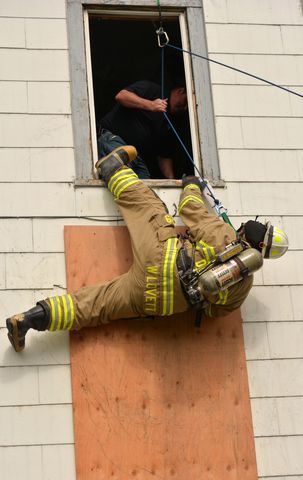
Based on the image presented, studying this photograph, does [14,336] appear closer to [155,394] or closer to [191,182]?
[155,394]

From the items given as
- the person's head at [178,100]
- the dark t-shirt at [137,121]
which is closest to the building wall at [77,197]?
the person's head at [178,100]

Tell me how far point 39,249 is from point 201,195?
135 centimetres

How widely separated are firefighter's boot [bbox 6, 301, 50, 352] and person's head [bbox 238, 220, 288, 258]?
1562mm

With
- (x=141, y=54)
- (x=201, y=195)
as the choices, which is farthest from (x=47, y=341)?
(x=141, y=54)

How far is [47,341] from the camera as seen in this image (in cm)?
761

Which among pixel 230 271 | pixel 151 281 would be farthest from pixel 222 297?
pixel 151 281

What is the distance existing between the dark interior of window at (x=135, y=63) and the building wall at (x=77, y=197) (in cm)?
67

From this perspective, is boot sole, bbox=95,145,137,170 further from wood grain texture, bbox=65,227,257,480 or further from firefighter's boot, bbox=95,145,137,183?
wood grain texture, bbox=65,227,257,480

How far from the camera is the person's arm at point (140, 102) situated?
875 centimetres

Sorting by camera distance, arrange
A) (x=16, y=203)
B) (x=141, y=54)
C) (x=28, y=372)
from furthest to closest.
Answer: (x=141, y=54)
(x=16, y=203)
(x=28, y=372)

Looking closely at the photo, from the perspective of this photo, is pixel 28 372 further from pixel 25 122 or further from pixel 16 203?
pixel 25 122

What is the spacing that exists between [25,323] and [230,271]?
4.90 feet

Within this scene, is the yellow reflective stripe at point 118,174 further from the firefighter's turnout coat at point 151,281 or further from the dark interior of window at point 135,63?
the dark interior of window at point 135,63

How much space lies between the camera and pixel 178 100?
9055 mm
